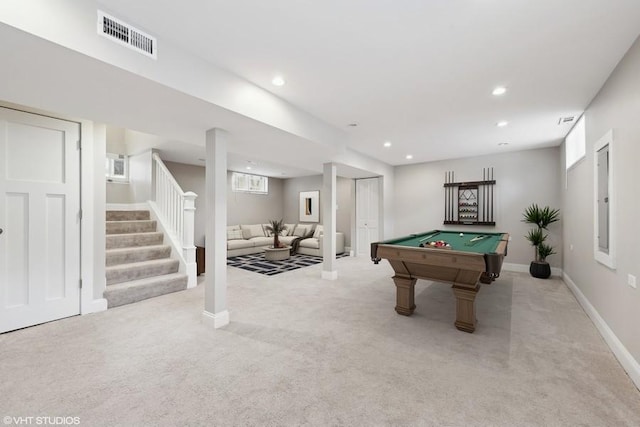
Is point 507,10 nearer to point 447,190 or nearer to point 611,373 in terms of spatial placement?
point 611,373

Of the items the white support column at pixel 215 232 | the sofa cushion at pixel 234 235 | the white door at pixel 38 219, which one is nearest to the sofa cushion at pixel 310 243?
the sofa cushion at pixel 234 235

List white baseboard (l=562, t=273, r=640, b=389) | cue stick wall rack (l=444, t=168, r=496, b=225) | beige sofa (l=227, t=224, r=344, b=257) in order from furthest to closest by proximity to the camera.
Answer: beige sofa (l=227, t=224, r=344, b=257) < cue stick wall rack (l=444, t=168, r=496, b=225) < white baseboard (l=562, t=273, r=640, b=389)

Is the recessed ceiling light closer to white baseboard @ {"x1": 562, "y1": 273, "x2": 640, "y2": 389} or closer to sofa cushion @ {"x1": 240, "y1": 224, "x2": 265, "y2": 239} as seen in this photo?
white baseboard @ {"x1": 562, "y1": 273, "x2": 640, "y2": 389}

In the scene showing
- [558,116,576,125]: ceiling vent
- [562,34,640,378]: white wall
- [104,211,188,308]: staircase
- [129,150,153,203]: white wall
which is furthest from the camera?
[129,150,153,203]: white wall

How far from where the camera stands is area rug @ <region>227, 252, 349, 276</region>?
222 inches

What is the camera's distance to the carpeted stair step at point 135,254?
3.90m

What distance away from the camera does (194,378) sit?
1962 mm

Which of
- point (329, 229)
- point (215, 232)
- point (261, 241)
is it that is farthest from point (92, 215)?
point (261, 241)

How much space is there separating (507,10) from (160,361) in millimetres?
3602

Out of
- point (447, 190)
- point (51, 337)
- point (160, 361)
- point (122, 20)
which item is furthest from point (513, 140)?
point (51, 337)

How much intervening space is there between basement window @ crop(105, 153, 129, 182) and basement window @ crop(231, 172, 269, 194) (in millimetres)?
2828

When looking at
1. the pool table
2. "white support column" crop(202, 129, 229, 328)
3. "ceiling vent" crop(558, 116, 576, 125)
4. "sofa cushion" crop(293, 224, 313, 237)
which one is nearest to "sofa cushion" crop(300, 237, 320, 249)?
"sofa cushion" crop(293, 224, 313, 237)

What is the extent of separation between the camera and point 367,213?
7.32 metres

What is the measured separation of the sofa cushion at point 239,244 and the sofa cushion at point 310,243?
1.43 meters
